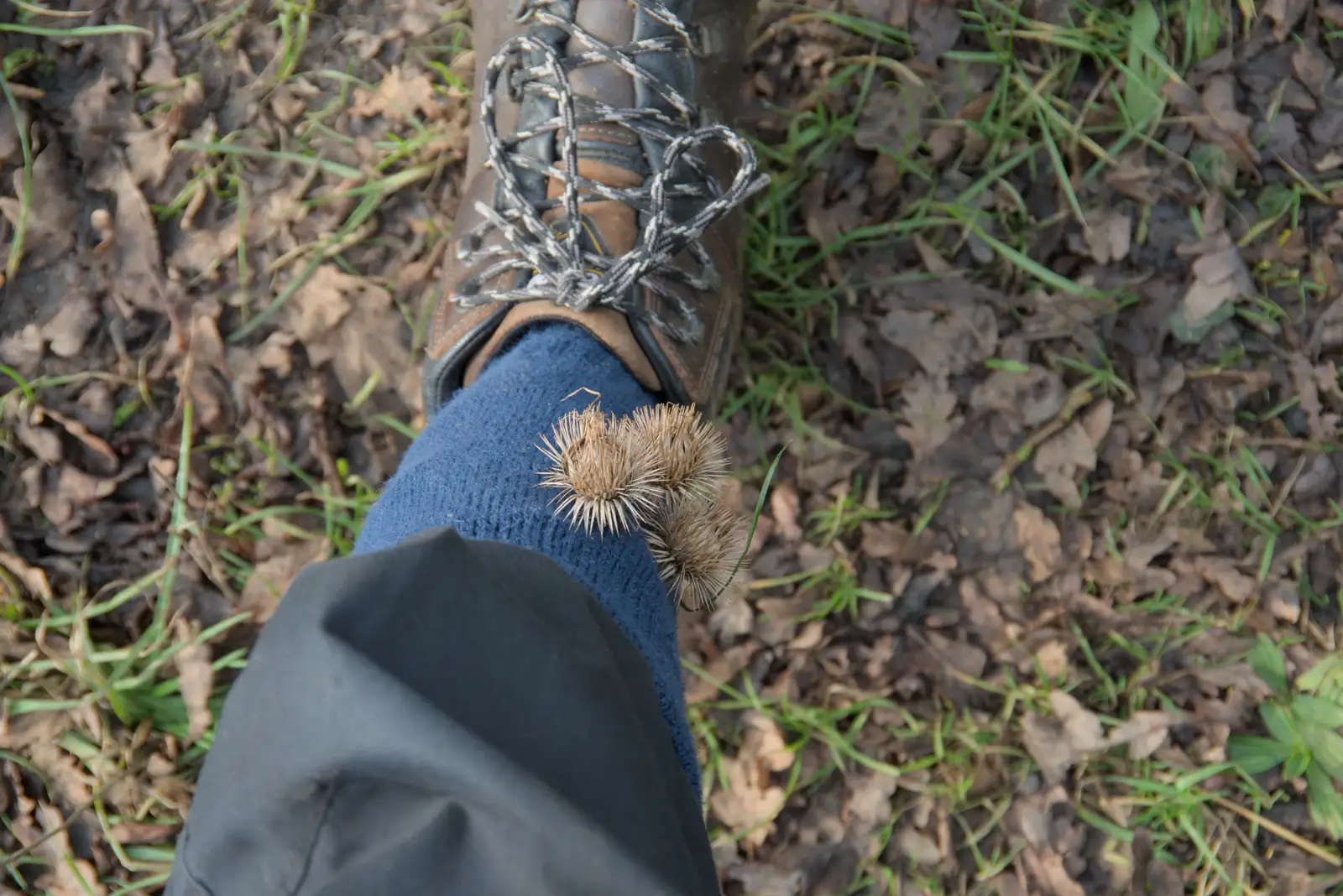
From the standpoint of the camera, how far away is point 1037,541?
1.88 meters

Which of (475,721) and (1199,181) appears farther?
(1199,181)

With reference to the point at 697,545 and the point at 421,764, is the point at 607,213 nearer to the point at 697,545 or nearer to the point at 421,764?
the point at 697,545

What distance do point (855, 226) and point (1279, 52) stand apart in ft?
3.21

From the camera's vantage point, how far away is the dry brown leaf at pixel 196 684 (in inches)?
70.5

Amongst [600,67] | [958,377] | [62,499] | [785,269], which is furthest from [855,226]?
[62,499]

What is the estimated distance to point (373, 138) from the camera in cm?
192

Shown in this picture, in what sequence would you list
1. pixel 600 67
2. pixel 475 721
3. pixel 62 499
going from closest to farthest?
pixel 475 721, pixel 600 67, pixel 62 499

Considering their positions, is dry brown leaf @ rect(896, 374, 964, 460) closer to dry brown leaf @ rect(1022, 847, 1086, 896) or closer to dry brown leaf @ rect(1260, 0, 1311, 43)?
dry brown leaf @ rect(1022, 847, 1086, 896)

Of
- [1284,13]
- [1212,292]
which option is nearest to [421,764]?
[1212,292]

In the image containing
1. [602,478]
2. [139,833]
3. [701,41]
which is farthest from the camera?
[139,833]

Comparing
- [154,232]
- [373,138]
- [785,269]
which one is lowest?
[785,269]

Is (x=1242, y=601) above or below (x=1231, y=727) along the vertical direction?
above

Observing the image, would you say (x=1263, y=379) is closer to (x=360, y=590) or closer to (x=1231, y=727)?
(x=1231, y=727)

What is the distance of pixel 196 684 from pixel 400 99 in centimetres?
126
